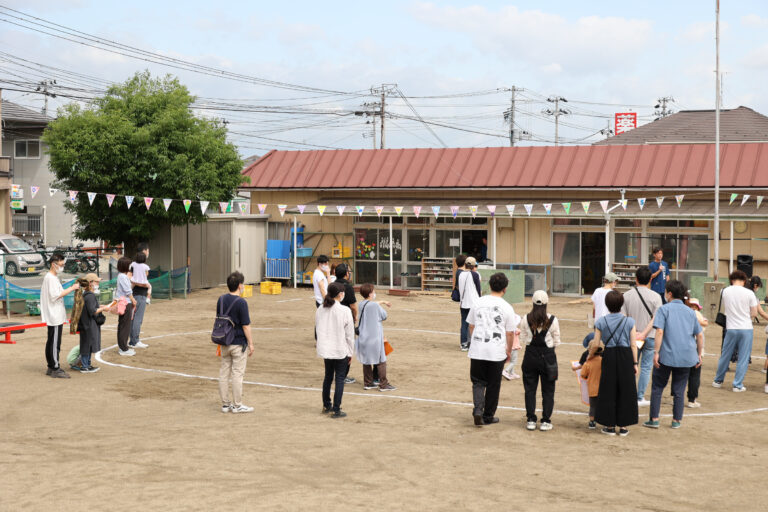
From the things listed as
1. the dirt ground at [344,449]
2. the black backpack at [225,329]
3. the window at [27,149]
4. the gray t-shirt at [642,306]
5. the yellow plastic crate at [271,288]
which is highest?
the window at [27,149]

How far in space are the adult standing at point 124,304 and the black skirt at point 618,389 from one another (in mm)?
8058

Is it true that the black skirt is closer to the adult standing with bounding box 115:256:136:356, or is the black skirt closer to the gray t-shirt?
the gray t-shirt

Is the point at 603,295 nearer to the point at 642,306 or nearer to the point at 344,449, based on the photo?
the point at 642,306

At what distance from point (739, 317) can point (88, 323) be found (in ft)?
29.9

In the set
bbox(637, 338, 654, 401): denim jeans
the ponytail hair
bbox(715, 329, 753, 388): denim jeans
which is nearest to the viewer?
the ponytail hair

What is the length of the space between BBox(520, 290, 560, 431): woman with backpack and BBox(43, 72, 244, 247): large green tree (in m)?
16.0

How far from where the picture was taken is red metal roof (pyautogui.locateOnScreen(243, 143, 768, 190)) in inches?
929

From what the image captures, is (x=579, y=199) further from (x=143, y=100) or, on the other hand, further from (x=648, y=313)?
(x=648, y=313)

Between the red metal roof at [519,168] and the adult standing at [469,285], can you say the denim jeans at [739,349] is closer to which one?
the adult standing at [469,285]

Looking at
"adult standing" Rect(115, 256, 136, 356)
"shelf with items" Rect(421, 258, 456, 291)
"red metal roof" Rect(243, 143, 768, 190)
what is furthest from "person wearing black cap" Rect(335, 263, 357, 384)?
"shelf with items" Rect(421, 258, 456, 291)

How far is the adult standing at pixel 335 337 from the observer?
959 centimetres

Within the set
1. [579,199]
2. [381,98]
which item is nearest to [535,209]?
[579,199]

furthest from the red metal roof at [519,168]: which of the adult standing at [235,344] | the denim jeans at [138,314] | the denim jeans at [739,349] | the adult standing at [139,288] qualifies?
the adult standing at [235,344]

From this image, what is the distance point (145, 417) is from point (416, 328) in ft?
29.8
